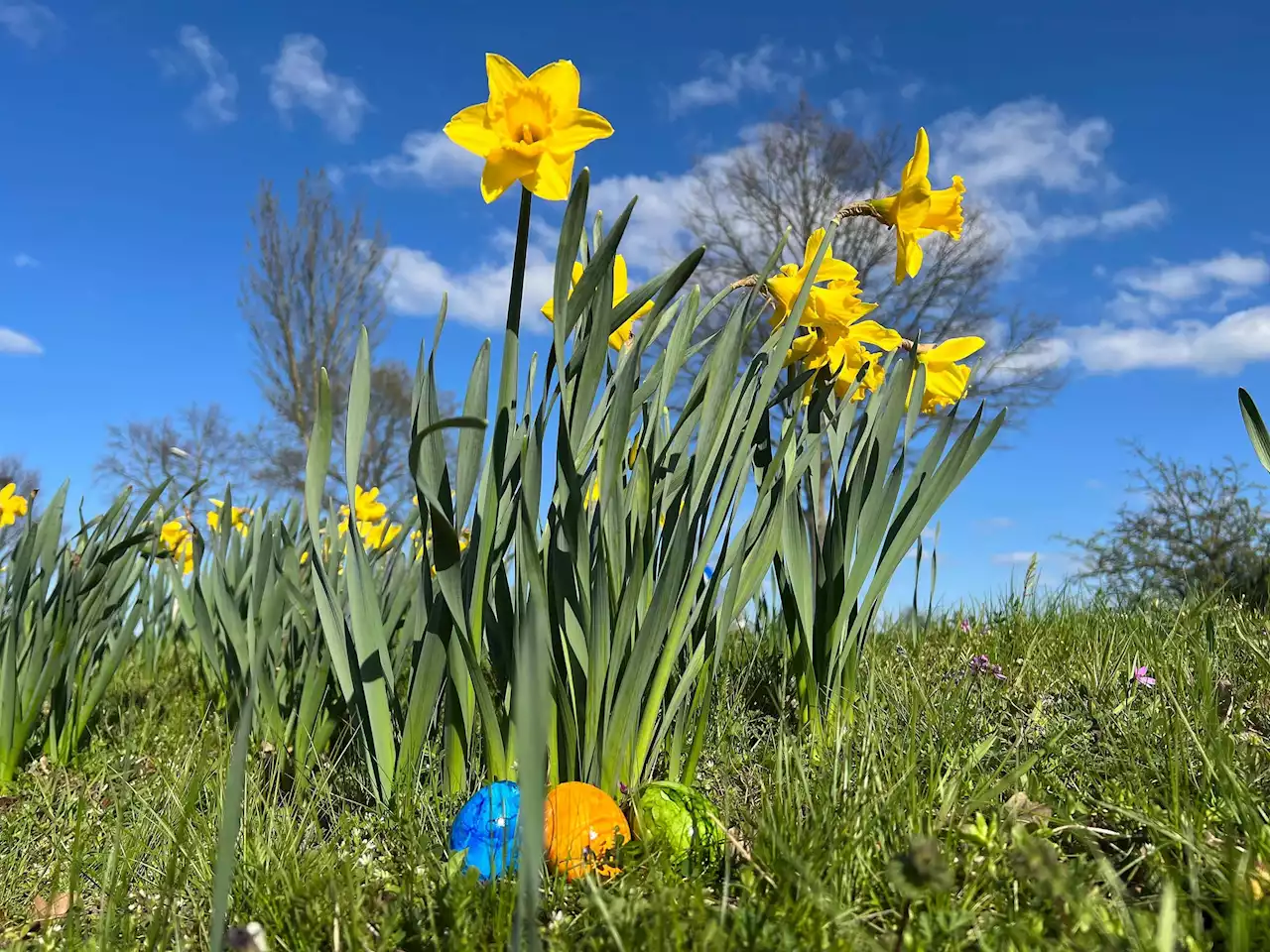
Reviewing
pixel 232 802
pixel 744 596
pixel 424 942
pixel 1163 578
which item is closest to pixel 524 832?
pixel 232 802

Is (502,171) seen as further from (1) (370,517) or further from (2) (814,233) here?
(1) (370,517)

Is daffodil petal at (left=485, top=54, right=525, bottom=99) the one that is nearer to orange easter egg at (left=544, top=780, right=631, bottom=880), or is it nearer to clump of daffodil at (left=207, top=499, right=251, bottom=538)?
orange easter egg at (left=544, top=780, right=631, bottom=880)

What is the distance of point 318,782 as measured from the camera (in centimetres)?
152

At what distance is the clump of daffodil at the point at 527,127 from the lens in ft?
4.03

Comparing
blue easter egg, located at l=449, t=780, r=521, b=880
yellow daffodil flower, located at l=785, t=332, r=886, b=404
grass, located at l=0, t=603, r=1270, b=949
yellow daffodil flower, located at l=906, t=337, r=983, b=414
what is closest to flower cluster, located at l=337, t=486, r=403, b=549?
grass, located at l=0, t=603, r=1270, b=949

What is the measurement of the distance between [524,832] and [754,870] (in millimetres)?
627

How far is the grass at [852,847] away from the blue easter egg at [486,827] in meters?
0.05

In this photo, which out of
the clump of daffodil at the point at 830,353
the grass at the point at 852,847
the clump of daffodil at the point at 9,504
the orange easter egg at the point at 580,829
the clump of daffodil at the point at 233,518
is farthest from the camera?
the clump of daffodil at the point at 9,504

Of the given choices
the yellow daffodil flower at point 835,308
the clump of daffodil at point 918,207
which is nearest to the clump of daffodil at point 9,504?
the yellow daffodil flower at point 835,308

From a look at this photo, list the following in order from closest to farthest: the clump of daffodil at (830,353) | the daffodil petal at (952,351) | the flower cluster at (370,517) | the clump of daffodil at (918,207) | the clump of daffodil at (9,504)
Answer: the clump of daffodil at (918,207) < the clump of daffodil at (830,353) < the daffodil petal at (952,351) < the flower cluster at (370,517) < the clump of daffodil at (9,504)

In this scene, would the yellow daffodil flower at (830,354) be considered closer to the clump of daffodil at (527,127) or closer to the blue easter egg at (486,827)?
the clump of daffodil at (527,127)

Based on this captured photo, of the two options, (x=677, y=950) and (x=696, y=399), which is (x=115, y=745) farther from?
(x=677, y=950)

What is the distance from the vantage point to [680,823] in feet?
4.11

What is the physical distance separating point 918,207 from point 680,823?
121 centimetres
